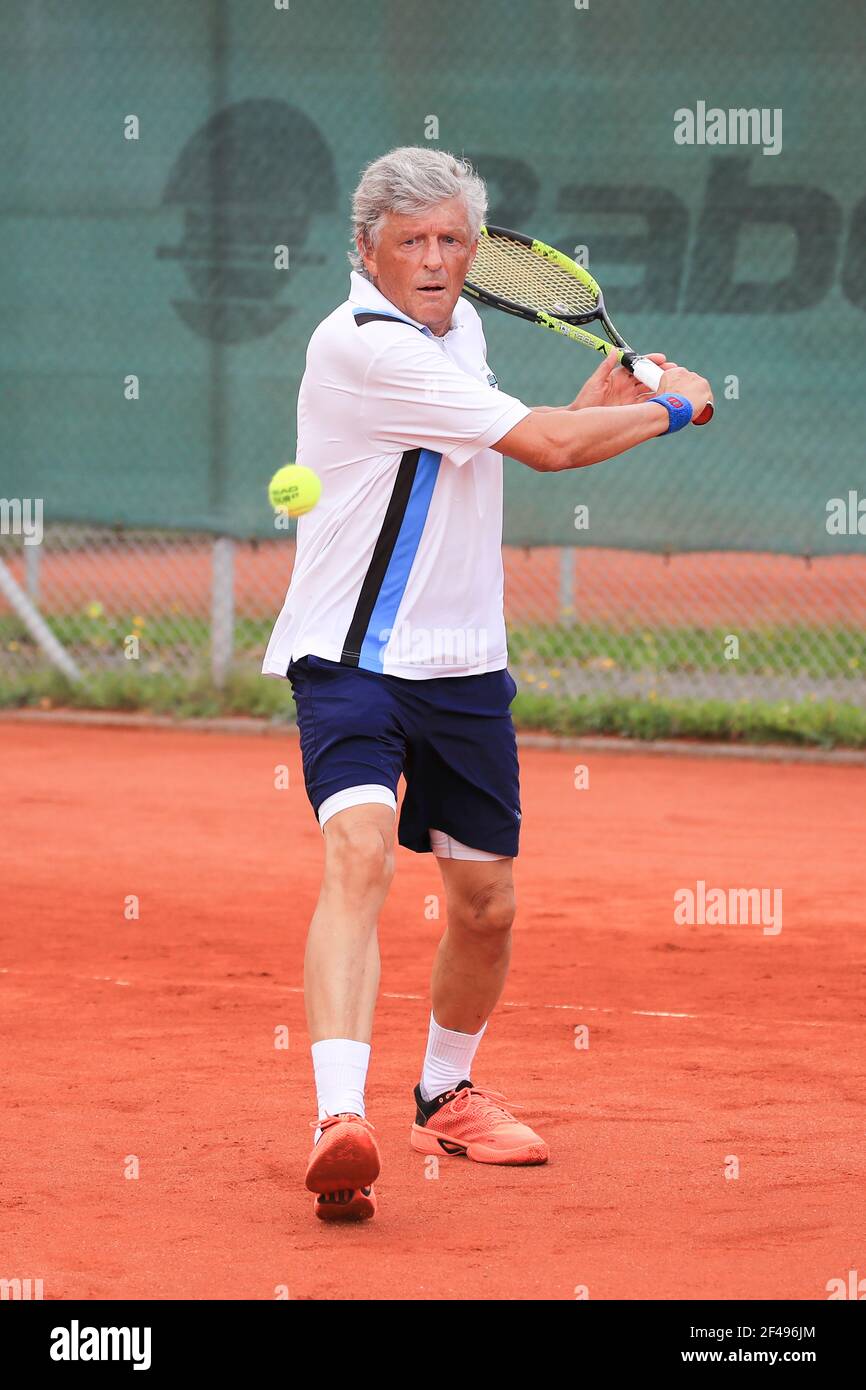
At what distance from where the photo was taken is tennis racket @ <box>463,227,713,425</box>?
430 cm

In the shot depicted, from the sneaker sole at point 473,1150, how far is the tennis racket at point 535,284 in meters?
1.69

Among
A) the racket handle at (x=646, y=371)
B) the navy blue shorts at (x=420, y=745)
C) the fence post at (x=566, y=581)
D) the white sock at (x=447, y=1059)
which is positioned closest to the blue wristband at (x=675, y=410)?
the racket handle at (x=646, y=371)

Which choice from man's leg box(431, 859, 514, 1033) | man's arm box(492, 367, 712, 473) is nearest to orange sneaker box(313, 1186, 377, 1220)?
man's leg box(431, 859, 514, 1033)

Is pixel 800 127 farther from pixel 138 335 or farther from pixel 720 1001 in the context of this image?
pixel 720 1001

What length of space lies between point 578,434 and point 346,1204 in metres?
1.36

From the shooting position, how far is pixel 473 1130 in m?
3.67

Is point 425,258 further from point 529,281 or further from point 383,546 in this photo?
point 529,281

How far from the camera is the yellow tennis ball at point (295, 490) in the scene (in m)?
3.38

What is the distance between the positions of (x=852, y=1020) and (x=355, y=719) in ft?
5.84

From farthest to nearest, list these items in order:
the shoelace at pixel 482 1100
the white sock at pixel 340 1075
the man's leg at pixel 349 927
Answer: the shoelace at pixel 482 1100
the man's leg at pixel 349 927
the white sock at pixel 340 1075

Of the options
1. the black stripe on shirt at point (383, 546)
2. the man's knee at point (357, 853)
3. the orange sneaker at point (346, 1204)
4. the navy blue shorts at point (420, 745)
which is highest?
the black stripe on shirt at point (383, 546)

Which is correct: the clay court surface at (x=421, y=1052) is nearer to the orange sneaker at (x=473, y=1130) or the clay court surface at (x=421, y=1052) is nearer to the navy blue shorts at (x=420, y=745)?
the orange sneaker at (x=473, y=1130)

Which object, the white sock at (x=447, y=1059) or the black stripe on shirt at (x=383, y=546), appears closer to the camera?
the black stripe on shirt at (x=383, y=546)

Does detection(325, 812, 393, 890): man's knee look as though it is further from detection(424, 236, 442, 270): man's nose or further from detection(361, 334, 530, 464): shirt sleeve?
detection(424, 236, 442, 270): man's nose
